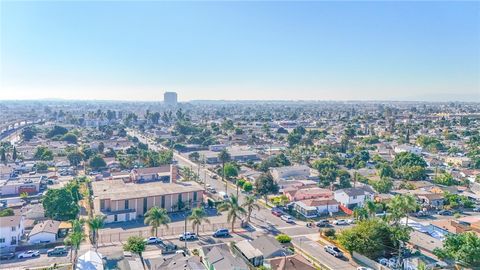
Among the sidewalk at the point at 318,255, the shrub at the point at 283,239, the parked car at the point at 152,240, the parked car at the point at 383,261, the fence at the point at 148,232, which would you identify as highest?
the parked car at the point at 383,261

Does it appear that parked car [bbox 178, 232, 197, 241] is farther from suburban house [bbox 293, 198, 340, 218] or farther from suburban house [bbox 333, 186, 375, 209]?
suburban house [bbox 333, 186, 375, 209]

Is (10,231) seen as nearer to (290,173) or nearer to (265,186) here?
(265,186)

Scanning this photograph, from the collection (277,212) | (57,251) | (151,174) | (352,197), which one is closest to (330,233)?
(277,212)

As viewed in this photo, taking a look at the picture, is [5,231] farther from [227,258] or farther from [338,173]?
[338,173]

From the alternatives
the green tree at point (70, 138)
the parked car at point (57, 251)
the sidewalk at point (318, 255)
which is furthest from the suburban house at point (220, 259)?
the green tree at point (70, 138)

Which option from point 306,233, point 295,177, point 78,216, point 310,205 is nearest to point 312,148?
point 295,177

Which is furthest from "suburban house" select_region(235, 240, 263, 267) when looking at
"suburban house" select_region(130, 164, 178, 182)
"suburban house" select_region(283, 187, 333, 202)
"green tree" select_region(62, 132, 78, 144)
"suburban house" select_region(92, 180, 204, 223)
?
"green tree" select_region(62, 132, 78, 144)

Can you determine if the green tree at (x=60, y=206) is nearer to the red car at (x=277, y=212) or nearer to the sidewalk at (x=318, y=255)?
the red car at (x=277, y=212)
